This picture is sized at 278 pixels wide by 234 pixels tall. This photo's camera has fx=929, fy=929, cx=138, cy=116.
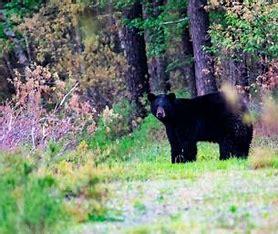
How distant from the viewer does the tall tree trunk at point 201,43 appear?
25.5 meters

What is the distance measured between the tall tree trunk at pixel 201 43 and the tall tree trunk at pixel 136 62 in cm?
416

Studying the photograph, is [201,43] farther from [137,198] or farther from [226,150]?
[137,198]

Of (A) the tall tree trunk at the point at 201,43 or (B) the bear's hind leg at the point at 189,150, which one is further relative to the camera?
(A) the tall tree trunk at the point at 201,43

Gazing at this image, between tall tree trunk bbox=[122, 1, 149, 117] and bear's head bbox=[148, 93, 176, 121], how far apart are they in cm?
1158

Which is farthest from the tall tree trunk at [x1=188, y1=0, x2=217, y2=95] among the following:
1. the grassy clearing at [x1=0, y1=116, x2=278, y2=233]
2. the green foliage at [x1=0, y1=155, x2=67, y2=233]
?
the green foliage at [x1=0, y1=155, x2=67, y2=233]

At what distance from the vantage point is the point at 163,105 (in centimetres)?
1811

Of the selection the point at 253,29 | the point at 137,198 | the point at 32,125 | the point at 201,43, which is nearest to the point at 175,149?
the point at 32,125

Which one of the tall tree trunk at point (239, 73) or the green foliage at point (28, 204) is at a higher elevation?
the tall tree trunk at point (239, 73)

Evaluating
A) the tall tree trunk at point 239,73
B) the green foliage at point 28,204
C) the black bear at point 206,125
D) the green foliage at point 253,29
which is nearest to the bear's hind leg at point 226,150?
the black bear at point 206,125

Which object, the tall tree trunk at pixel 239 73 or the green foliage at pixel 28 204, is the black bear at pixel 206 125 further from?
the green foliage at pixel 28 204

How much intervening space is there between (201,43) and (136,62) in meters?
4.70

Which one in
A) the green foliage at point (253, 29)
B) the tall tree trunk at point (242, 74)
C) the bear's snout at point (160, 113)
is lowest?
the bear's snout at point (160, 113)

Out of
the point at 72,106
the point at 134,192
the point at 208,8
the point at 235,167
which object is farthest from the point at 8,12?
the point at 134,192

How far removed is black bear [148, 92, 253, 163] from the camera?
699 inches
